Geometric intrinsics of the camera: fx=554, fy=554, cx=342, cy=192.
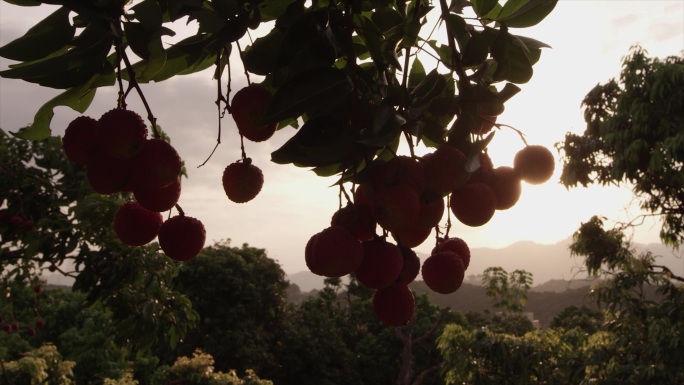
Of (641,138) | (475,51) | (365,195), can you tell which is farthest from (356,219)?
(641,138)

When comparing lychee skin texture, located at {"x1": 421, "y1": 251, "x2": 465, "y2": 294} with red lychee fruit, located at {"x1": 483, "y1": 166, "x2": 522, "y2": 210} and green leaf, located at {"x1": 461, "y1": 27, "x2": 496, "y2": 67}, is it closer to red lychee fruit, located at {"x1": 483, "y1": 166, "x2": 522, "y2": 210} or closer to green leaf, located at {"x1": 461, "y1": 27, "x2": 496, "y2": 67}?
red lychee fruit, located at {"x1": 483, "y1": 166, "x2": 522, "y2": 210}

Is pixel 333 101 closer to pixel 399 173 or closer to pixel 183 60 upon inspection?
pixel 399 173

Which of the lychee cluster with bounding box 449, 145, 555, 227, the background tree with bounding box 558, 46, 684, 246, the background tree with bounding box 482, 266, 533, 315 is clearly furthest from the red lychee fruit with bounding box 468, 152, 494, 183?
the background tree with bounding box 482, 266, 533, 315

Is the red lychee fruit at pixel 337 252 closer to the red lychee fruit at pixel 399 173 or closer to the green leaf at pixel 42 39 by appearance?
the red lychee fruit at pixel 399 173

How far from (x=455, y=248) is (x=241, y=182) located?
1.04 feet

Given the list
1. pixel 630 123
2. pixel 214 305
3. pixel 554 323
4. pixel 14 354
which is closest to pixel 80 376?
pixel 14 354

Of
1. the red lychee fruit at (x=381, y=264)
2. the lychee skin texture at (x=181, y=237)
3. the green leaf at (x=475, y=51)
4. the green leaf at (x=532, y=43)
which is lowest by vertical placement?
the red lychee fruit at (x=381, y=264)

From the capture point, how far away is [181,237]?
2.39 feet

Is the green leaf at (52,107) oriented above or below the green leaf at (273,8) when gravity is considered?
below

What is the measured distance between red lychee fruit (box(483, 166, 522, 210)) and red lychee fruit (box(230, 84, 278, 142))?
0.28m

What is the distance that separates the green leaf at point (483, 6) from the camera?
784mm

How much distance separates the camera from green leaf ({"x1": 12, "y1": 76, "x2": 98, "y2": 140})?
720 millimetres

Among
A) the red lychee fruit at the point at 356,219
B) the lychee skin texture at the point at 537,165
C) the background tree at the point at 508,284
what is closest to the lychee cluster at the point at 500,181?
the lychee skin texture at the point at 537,165

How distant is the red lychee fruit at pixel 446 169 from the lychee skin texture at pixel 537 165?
0.41 feet
